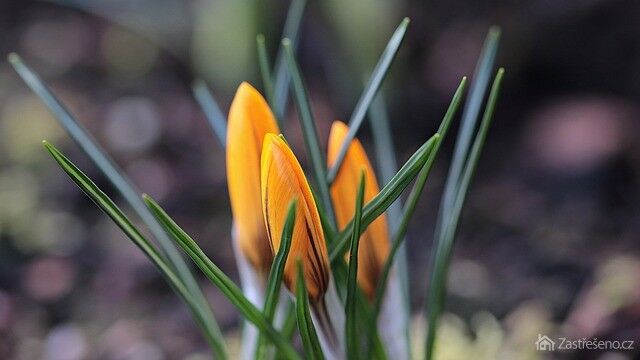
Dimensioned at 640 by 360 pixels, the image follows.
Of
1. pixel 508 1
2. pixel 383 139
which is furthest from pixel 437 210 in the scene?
pixel 383 139

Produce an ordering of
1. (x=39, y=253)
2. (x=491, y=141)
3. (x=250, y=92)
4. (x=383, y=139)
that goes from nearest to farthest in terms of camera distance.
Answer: (x=250, y=92)
(x=383, y=139)
(x=39, y=253)
(x=491, y=141)

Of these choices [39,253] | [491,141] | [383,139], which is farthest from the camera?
[491,141]

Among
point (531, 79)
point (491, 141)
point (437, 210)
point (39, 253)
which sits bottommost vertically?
point (39, 253)

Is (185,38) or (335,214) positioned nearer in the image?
(335,214)

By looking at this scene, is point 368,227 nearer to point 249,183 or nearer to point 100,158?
point 249,183

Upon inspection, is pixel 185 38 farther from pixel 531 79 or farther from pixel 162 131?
pixel 531 79

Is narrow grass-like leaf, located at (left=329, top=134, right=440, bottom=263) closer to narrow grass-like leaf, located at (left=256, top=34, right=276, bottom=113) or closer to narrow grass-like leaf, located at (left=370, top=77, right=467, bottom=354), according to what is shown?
narrow grass-like leaf, located at (left=370, top=77, right=467, bottom=354)

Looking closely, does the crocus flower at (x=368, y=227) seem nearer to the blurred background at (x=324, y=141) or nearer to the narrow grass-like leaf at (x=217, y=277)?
the narrow grass-like leaf at (x=217, y=277)

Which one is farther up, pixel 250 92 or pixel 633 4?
pixel 633 4

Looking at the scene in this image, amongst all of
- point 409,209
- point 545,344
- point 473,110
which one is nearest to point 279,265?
point 409,209
